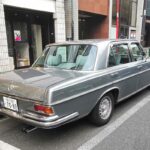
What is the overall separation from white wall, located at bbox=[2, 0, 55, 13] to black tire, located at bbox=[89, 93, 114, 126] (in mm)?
5410

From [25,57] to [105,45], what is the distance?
5.95m

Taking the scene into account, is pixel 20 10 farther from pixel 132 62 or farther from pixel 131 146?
pixel 131 146

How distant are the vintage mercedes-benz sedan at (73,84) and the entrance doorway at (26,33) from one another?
A: 442 cm

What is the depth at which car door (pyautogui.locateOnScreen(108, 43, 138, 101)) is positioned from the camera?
3.76m

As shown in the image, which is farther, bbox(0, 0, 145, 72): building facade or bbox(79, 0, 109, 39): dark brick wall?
bbox(79, 0, 109, 39): dark brick wall

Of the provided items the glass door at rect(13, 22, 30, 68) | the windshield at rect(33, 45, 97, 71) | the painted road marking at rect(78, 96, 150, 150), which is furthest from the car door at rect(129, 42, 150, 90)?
the glass door at rect(13, 22, 30, 68)

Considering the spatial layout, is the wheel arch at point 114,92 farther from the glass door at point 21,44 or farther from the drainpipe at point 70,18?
the drainpipe at point 70,18

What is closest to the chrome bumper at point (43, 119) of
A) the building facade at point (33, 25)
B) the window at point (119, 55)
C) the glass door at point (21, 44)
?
the window at point (119, 55)

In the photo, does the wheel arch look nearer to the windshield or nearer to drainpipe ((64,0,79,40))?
the windshield

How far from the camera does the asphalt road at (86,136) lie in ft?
9.70

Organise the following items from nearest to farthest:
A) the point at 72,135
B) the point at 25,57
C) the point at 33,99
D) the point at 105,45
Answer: the point at 33,99 < the point at 72,135 < the point at 105,45 < the point at 25,57

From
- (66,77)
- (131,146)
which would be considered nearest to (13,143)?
(66,77)

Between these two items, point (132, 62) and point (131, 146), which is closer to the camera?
point (131, 146)

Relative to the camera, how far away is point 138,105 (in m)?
4.58
